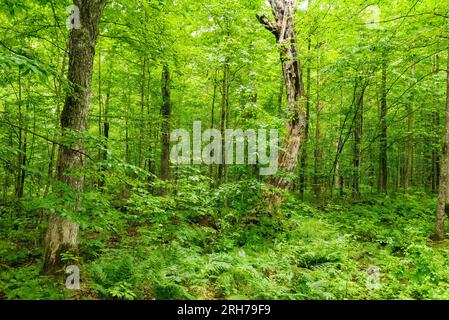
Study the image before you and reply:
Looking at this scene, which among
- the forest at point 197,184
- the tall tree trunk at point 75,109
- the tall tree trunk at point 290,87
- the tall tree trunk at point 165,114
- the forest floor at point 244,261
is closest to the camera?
the forest at point 197,184

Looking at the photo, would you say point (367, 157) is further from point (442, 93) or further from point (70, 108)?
point (70, 108)

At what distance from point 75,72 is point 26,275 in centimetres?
376

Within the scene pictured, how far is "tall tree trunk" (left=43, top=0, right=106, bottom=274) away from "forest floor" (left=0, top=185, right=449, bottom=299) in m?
0.40

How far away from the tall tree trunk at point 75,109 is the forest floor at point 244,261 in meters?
0.40

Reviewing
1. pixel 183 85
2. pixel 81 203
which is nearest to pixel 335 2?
pixel 183 85

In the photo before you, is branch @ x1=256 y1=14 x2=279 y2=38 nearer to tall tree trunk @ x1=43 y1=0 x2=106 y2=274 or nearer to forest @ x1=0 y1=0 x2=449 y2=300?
forest @ x1=0 y1=0 x2=449 y2=300

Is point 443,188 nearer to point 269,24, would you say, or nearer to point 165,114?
point 269,24

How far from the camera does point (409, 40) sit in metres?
8.22

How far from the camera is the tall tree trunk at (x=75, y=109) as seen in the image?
5.35 meters

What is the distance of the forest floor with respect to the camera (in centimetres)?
507

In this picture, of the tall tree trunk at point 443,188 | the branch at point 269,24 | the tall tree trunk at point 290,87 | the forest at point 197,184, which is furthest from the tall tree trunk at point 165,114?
the tall tree trunk at point 443,188

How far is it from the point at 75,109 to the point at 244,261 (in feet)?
14.6

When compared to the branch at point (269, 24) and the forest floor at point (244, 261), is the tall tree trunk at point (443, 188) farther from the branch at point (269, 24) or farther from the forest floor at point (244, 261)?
the branch at point (269, 24)

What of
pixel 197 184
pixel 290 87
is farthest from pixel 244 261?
pixel 290 87
